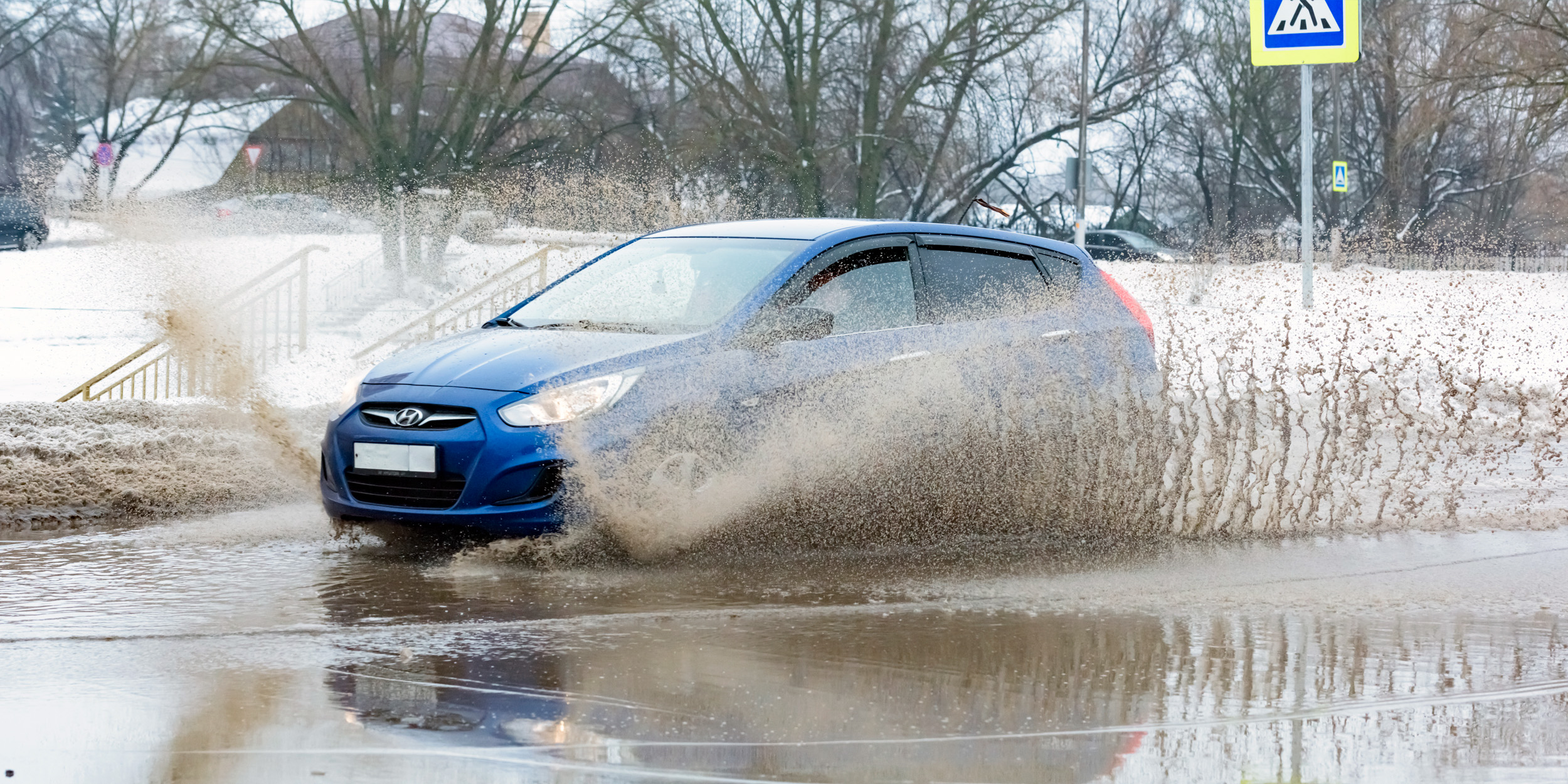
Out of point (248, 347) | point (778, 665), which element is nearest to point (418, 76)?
point (248, 347)

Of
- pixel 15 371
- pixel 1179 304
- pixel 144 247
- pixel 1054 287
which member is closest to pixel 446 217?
pixel 15 371

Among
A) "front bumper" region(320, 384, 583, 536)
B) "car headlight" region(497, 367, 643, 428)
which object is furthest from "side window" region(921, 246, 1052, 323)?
"front bumper" region(320, 384, 583, 536)

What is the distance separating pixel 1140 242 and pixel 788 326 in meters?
41.0

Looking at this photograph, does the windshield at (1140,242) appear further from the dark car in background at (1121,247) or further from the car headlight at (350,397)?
the car headlight at (350,397)

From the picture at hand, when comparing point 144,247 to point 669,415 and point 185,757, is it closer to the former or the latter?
point 669,415

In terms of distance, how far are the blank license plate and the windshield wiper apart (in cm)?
96

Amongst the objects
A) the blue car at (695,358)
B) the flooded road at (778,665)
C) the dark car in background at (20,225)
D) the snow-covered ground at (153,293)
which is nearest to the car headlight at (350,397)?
the blue car at (695,358)

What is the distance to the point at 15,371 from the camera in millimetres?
16297

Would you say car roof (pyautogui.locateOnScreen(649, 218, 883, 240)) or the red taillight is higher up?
car roof (pyautogui.locateOnScreen(649, 218, 883, 240))

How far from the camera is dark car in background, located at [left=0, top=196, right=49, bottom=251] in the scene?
3509 cm

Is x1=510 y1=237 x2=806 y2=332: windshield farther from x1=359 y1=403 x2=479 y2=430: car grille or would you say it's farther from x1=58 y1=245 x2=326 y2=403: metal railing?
x1=58 y1=245 x2=326 y2=403: metal railing

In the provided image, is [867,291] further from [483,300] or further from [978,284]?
[483,300]

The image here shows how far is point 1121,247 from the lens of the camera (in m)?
44.6

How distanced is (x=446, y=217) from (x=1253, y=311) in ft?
41.5
